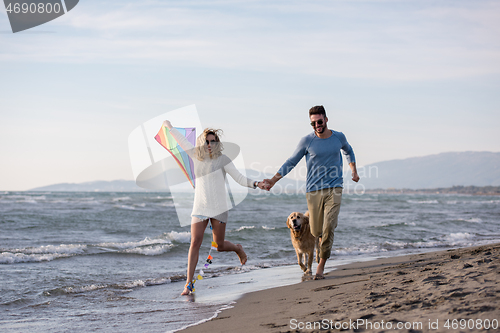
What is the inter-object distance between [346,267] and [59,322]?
4764 mm

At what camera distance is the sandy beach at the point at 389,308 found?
2605mm

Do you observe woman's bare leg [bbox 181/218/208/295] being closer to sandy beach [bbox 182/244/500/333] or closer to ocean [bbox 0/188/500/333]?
ocean [bbox 0/188/500/333]

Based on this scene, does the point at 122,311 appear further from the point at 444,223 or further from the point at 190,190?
the point at 444,223

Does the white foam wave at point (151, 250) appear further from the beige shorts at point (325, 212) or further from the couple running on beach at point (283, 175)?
the beige shorts at point (325, 212)

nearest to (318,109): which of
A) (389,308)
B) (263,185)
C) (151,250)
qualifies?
(263,185)

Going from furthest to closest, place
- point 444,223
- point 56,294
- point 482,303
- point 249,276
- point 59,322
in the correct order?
point 444,223 → point 249,276 → point 56,294 → point 59,322 → point 482,303

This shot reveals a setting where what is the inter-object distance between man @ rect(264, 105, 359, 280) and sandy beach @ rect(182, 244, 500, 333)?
112cm

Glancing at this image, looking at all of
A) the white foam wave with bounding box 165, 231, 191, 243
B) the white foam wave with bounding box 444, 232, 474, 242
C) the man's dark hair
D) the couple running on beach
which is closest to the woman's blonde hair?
the couple running on beach

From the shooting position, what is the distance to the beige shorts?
18.3ft

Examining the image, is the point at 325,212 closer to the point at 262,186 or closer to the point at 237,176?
the point at 262,186

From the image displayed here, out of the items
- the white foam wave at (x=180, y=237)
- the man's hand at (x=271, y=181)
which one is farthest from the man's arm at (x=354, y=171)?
the white foam wave at (x=180, y=237)

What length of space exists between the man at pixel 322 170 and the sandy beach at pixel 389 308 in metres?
1.12

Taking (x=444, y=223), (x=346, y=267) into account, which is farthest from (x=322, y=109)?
(x=444, y=223)

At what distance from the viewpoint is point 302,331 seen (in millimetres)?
2889
